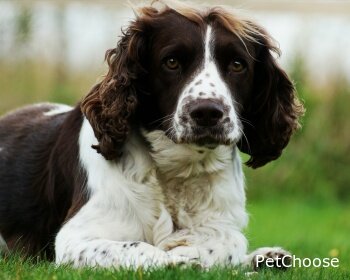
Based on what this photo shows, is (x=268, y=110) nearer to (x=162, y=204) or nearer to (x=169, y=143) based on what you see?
(x=169, y=143)

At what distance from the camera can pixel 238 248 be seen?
18.5ft

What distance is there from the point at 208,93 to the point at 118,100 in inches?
26.0

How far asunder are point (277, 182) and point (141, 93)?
747 centimetres

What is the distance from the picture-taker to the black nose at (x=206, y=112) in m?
5.00

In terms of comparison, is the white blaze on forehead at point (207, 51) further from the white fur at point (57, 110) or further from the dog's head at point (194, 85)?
the white fur at point (57, 110)

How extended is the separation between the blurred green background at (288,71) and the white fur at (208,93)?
621cm

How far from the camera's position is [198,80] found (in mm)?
5172

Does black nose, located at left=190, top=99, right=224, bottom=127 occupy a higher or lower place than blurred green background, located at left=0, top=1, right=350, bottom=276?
higher

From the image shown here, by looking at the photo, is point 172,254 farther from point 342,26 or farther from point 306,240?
point 342,26

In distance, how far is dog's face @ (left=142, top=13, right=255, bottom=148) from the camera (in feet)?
16.6

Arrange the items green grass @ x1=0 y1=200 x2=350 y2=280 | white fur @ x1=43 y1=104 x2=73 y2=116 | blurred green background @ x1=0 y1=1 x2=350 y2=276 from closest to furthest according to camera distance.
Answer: green grass @ x1=0 y1=200 x2=350 y2=280 < white fur @ x1=43 y1=104 x2=73 y2=116 < blurred green background @ x1=0 y1=1 x2=350 y2=276

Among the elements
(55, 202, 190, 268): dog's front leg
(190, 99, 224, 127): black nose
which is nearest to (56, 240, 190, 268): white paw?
(55, 202, 190, 268): dog's front leg

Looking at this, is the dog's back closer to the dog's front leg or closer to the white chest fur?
the white chest fur

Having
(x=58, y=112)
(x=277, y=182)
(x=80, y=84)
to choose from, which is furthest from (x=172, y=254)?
(x=80, y=84)
